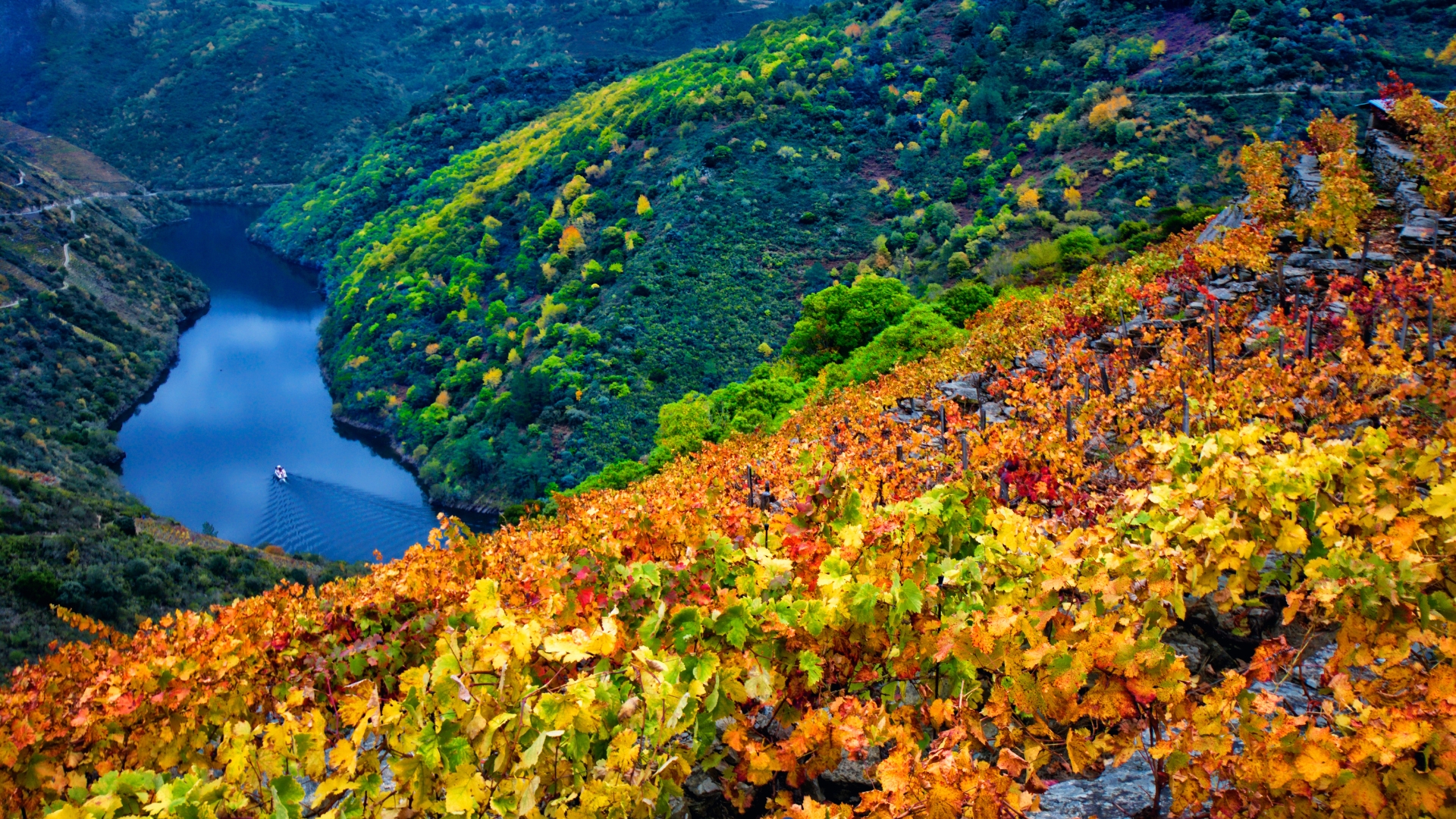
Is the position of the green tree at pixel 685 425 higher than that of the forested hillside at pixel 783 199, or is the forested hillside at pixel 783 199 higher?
the forested hillside at pixel 783 199

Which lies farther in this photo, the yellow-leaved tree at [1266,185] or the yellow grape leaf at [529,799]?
the yellow-leaved tree at [1266,185]

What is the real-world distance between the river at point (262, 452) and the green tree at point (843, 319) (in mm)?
25147

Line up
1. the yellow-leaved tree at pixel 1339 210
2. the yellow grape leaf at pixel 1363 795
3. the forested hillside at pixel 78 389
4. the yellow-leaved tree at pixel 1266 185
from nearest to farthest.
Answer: the yellow grape leaf at pixel 1363 795 < the yellow-leaved tree at pixel 1339 210 < the yellow-leaved tree at pixel 1266 185 < the forested hillside at pixel 78 389

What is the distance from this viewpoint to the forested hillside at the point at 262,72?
11862 centimetres

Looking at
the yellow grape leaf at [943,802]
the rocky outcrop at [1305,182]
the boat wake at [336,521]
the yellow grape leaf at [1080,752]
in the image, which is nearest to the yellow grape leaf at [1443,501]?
the yellow grape leaf at [1080,752]

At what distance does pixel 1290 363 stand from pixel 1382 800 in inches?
403

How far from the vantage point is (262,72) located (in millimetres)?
134000

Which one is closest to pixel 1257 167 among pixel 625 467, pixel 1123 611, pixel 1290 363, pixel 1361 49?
pixel 1290 363

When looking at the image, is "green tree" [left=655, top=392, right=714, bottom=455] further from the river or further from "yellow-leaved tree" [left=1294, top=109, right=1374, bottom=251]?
"yellow-leaved tree" [left=1294, top=109, right=1374, bottom=251]

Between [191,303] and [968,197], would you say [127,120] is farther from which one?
[968,197]

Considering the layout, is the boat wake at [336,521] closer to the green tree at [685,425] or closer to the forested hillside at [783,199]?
the forested hillside at [783,199]

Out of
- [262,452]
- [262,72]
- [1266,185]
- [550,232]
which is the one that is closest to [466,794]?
[1266,185]

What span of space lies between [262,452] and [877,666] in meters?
64.3

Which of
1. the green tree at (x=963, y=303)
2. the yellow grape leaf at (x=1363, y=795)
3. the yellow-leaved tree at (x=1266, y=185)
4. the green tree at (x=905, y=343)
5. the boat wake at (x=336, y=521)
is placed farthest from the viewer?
the boat wake at (x=336, y=521)
